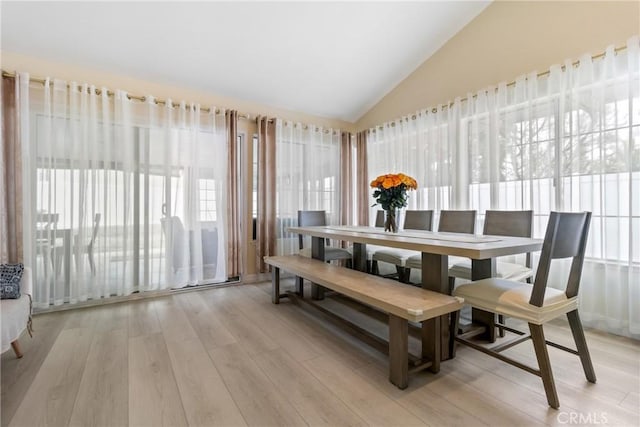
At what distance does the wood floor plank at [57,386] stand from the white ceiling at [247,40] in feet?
8.67

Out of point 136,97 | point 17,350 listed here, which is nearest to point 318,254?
point 17,350

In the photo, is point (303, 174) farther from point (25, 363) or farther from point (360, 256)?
point (25, 363)

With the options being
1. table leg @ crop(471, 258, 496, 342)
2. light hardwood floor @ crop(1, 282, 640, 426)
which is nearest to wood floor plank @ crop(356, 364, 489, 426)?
light hardwood floor @ crop(1, 282, 640, 426)

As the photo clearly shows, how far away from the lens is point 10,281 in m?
1.92

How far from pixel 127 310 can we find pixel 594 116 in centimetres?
453

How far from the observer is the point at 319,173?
438 cm

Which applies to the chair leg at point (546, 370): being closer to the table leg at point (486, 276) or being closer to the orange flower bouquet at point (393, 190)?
the table leg at point (486, 276)

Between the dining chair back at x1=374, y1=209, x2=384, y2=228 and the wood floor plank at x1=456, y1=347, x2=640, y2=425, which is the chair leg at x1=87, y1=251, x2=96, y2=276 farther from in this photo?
the wood floor plank at x1=456, y1=347, x2=640, y2=425

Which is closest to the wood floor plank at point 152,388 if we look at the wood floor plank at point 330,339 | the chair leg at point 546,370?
the wood floor plank at point 330,339

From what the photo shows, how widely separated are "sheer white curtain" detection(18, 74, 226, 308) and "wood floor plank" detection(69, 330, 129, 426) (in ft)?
3.39

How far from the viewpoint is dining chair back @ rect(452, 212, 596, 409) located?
1.40 metres

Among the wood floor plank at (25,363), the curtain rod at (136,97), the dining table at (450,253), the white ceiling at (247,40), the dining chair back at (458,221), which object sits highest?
the white ceiling at (247,40)

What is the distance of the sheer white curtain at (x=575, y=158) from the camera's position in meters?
2.19

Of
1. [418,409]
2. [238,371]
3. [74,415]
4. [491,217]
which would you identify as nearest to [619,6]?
[491,217]
